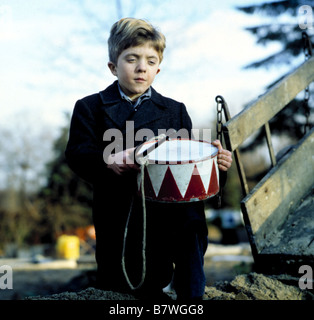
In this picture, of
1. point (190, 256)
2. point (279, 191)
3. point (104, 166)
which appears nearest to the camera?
point (190, 256)

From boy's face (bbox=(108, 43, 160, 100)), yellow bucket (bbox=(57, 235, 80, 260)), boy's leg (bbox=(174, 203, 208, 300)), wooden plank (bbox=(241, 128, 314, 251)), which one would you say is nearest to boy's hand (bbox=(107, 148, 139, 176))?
boy's leg (bbox=(174, 203, 208, 300))

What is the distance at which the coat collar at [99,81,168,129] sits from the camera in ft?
7.92

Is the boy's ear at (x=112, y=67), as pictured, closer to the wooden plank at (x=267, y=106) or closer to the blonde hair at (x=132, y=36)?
the blonde hair at (x=132, y=36)

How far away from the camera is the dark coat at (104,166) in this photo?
2.26 metres

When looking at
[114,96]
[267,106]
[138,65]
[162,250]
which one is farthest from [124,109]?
[267,106]

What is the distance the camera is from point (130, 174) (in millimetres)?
2150

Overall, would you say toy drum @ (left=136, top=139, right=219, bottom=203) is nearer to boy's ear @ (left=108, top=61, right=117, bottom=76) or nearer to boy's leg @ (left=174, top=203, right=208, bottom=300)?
boy's leg @ (left=174, top=203, right=208, bottom=300)

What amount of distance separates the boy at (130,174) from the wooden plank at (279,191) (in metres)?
0.56

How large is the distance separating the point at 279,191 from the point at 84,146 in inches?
62.8

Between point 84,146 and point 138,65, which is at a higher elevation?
point 138,65

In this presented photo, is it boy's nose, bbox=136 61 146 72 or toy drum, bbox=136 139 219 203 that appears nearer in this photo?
toy drum, bbox=136 139 219 203

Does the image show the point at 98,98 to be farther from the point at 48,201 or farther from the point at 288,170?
the point at 48,201

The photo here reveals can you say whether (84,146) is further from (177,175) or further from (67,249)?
(67,249)

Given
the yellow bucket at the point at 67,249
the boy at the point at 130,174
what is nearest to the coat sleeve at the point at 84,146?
the boy at the point at 130,174
